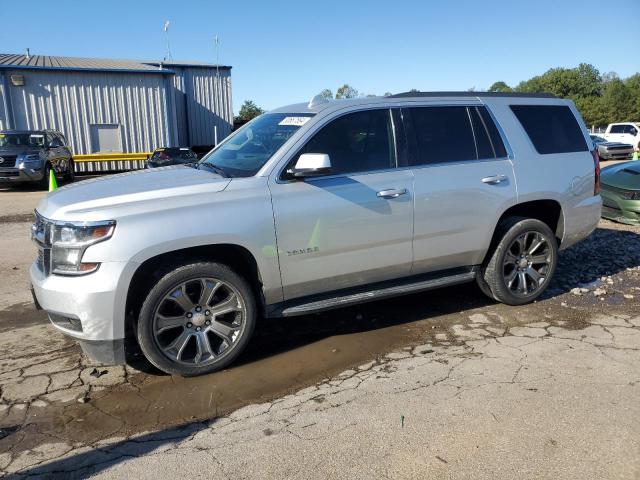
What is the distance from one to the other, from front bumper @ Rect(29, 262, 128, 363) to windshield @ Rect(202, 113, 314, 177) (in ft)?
4.00

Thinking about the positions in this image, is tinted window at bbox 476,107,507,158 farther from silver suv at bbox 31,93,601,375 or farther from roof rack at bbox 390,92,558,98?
roof rack at bbox 390,92,558,98

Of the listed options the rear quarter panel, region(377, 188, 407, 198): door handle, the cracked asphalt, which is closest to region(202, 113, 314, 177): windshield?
region(377, 188, 407, 198): door handle

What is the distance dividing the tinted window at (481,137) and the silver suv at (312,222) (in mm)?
13

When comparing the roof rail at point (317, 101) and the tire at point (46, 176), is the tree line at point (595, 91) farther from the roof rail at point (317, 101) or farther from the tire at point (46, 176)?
the roof rail at point (317, 101)

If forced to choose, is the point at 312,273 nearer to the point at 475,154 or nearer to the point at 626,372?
the point at 475,154

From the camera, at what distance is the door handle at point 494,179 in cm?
465

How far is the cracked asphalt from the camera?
276 cm

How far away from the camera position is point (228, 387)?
12.0 feet

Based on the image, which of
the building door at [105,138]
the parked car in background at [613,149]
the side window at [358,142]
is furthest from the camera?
the building door at [105,138]

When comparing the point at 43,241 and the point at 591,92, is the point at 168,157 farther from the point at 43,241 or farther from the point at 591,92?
the point at 591,92

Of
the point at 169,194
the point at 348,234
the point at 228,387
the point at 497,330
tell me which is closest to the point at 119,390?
the point at 228,387

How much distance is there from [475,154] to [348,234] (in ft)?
5.08

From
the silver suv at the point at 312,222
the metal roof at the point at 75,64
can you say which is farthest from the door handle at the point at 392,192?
the metal roof at the point at 75,64

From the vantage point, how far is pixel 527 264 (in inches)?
202
